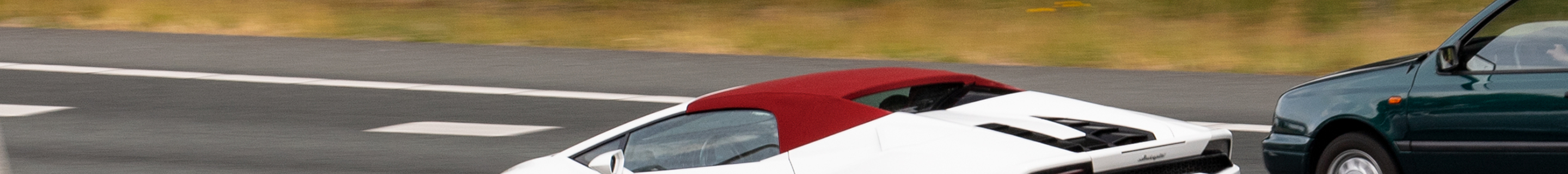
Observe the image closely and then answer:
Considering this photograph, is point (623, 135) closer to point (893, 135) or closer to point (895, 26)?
point (893, 135)

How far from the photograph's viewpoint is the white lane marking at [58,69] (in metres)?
12.9

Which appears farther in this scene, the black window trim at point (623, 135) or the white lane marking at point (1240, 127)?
the white lane marking at point (1240, 127)

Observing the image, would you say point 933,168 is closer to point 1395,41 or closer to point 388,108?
point 388,108

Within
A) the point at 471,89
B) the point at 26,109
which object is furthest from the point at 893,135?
the point at 26,109

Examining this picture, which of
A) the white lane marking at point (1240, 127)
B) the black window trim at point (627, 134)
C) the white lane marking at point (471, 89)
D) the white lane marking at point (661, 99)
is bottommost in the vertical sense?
the black window trim at point (627, 134)

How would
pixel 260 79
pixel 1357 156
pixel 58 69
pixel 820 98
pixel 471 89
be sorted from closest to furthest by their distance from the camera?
pixel 820 98 → pixel 1357 156 → pixel 471 89 → pixel 260 79 → pixel 58 69

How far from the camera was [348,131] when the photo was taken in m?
9.70

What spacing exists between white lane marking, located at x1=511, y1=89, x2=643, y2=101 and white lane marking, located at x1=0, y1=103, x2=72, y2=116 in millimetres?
2638

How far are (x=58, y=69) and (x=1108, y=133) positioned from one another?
32.1ft

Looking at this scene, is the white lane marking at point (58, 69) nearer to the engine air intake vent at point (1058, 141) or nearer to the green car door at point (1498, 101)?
the engine air intake vent at point (1058, 141)

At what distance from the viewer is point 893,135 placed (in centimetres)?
511

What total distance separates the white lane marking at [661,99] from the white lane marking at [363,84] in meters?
1.63

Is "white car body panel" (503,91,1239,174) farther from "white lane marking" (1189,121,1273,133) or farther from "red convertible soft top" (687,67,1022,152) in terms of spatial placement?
"white lane marking" (1189,121,1273,133)

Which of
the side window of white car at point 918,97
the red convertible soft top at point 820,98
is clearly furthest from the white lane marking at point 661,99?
the side window of white car at point 918,97
